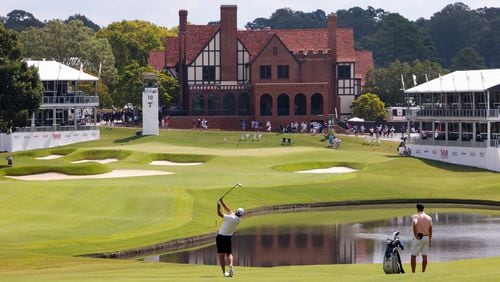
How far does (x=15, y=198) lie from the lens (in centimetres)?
6212

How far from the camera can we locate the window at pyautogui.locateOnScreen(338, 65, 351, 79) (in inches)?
5684

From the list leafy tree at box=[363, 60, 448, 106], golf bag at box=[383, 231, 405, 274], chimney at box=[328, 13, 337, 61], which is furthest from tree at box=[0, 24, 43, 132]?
leafy tree at box=[363, 60, 448, 106]

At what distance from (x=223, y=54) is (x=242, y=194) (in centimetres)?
6935

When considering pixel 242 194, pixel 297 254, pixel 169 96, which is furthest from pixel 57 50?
pixel 297 254

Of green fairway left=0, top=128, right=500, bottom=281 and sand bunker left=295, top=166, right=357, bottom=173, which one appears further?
sand bunker left=295, top=166, right=357, bottom=173

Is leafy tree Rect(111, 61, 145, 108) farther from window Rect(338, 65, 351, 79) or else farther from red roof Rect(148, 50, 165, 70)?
red roof Rect(148, 50, 165, 70)

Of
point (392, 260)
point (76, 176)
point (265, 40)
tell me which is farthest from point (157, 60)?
point (392, 260)

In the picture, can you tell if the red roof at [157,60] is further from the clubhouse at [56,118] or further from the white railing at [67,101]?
the white railing at [67,101]

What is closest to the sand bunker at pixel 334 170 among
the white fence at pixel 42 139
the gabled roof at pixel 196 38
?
the white fence at pixel 42 139

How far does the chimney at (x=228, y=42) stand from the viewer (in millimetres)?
139875

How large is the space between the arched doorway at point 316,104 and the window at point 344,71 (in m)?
7.47

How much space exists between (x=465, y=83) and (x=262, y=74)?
125 ft

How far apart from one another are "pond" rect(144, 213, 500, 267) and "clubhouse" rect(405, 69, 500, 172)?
105 feet

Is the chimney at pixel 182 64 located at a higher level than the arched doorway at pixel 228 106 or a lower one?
higher
